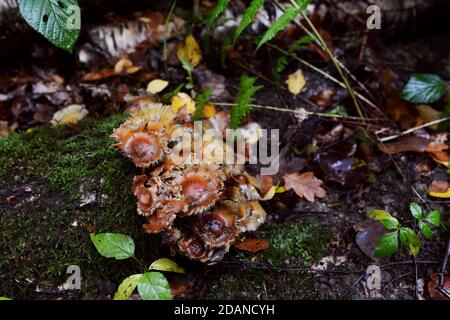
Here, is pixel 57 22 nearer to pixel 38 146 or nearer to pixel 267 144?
pixel 38 146

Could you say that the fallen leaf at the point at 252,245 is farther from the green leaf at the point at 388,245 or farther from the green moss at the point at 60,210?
the green leaf at the point at 388,245

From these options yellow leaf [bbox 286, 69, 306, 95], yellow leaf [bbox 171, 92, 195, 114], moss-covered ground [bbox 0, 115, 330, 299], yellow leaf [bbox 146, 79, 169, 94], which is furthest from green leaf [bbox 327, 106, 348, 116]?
yellow leaf [bbox 146, 79, 169, 94]

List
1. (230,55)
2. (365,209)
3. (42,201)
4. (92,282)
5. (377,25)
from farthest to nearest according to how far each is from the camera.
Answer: (377,25) < (230,55) < (365,209) < (42,201) < (92,282)

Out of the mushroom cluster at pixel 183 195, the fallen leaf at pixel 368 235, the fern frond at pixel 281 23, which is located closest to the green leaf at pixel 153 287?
the mushroom cluster at pixel 183 195

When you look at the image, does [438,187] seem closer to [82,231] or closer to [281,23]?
[281,23]

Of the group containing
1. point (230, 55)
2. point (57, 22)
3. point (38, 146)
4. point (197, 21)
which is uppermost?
point (57, 22)

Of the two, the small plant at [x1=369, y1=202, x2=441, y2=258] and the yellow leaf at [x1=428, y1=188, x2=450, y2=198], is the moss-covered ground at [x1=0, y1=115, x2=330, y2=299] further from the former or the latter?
the yellow leaf at [x1=428, y1=188, x2=450, y2=198]

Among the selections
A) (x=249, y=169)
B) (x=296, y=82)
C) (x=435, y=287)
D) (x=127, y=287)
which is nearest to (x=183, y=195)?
(x=127, y=287)

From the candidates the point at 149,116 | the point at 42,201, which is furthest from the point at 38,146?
the point at 149,116
